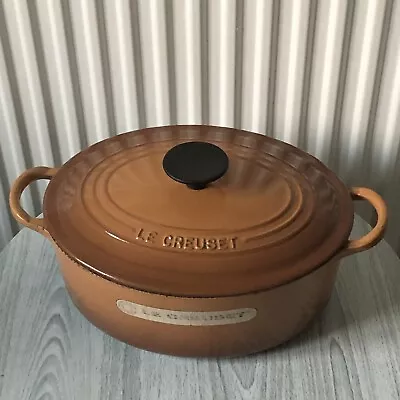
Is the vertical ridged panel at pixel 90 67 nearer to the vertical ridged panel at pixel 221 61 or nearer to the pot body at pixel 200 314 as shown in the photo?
the vertical ridged panel at pixel 221 61

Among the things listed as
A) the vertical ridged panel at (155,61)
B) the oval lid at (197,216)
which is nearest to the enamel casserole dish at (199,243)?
the oval lid at (197,216)

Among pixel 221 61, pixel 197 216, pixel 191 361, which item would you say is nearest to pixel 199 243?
pixel 197 216

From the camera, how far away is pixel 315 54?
0.81 m

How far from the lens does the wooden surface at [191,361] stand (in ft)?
2.00

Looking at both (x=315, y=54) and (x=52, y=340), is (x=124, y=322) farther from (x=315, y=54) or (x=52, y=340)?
(x=315, y=54)

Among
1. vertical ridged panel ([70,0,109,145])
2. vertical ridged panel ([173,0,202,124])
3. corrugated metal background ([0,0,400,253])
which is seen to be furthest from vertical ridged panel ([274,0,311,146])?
vertical ridged panel ([70,0,109,145])

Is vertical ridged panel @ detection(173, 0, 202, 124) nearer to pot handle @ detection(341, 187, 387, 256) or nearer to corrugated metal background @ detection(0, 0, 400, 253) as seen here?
corrugated metal background @ detection(0, 0, 400, 253)

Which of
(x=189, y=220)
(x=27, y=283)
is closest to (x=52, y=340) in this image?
(x=27, y=283)

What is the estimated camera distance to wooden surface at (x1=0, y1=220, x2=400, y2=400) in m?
0.61

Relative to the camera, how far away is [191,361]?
25.2 inches

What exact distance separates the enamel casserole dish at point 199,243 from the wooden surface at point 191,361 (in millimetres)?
27

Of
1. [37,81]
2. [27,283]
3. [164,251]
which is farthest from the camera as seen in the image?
[37,81]

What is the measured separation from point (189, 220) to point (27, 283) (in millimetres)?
238

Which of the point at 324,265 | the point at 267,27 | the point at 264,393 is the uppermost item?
the point at 267,27
